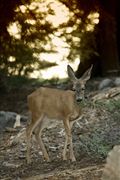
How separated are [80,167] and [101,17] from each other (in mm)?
7847

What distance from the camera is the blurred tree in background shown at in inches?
565

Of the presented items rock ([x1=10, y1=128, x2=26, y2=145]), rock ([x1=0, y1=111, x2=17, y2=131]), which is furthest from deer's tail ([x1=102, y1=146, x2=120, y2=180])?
rock ([x1=0, y1=111, x2=17, y2=131])

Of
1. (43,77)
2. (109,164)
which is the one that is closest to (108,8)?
(43,77)

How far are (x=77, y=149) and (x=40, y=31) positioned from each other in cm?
501

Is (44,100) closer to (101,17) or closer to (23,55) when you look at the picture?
(23,55)

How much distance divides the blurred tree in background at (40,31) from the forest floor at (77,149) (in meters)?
2.76

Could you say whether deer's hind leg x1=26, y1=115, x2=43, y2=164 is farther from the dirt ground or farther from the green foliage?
the green foliage

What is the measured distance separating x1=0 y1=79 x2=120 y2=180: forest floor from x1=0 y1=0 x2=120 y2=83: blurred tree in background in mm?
2755

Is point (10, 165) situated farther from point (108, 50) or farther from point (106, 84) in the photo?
point (108, 50)

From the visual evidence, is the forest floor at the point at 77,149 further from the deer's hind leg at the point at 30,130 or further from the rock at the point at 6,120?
the rock at the point at 6,120

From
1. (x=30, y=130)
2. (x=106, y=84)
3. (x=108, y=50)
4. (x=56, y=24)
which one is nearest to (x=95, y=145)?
(x=30, y=130)

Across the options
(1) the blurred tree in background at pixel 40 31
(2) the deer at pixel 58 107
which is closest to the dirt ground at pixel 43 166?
(2) the deer at pixel 58 107

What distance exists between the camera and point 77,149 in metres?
9.89

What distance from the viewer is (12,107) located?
15.6 m
